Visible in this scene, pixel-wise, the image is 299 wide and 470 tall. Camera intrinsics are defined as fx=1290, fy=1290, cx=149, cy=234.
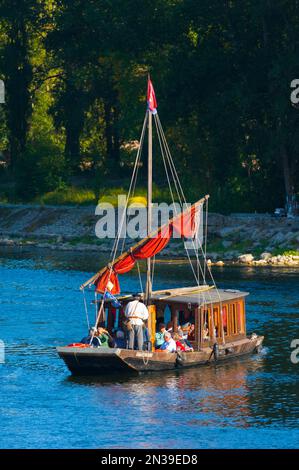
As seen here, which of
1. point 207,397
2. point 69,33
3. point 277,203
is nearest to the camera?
point 207,397

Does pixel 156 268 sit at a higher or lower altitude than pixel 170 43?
lower

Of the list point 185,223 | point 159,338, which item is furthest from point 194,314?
point 185,223

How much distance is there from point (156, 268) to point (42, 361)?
34.0 metres

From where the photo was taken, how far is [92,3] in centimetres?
12225

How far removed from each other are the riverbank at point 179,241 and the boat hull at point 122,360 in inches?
→ 1550

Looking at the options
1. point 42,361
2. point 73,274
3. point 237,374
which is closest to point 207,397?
point 237,374

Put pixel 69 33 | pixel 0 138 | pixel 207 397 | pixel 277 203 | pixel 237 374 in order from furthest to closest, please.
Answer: pixel 0 138
pixel 69 33
pixel 277 203
pixel 237 374
pixel 207 397

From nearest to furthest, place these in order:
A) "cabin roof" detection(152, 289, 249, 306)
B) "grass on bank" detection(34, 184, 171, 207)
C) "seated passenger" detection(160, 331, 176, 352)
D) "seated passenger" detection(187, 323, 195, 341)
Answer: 1. "seated passenger" detection(160, 331, 176, 352)
2. "cabin roof" detection(152, 289, 249, 306)
3. "seated passenger" detection(187, 323, 195, 341)
4. "grass on bank" detection(34, 184, 171, 207)

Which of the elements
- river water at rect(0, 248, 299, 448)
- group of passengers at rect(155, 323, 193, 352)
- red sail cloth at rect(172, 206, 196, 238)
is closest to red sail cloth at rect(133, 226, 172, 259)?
red sail cloth at rect(172, 206, 196, 238)

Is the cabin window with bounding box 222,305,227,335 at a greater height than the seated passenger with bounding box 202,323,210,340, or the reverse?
the cabin window with bounding box 222,305,227,335

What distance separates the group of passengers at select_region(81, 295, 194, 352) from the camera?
5316cm

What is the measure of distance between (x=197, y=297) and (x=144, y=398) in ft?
23.6

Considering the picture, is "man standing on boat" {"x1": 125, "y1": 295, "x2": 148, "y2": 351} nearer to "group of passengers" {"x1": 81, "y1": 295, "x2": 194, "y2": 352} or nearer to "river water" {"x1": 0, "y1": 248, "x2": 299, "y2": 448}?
"group of passengers" {"x1": 81, "y1": 295, "x2": 194, "y2": 352}

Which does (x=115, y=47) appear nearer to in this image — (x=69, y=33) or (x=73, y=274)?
(x=69, y=33)
